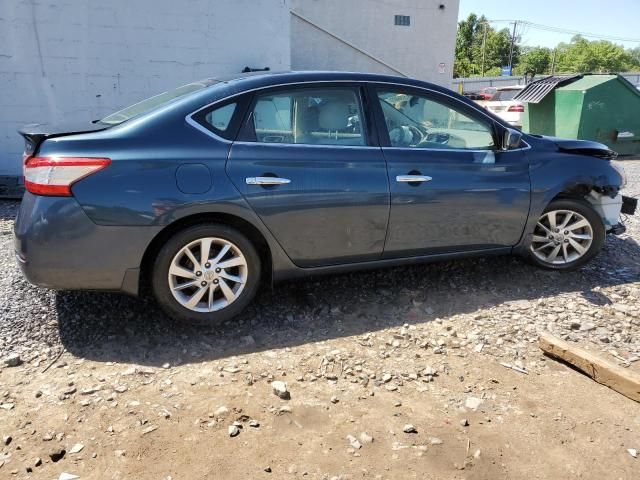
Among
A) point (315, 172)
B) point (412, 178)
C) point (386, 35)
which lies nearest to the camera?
point (315, 172)

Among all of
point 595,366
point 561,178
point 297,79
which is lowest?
point 595,366

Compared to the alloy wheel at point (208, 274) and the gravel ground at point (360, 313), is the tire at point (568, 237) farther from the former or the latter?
the alloy wheel at point (208, 274)

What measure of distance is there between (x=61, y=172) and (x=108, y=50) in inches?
221

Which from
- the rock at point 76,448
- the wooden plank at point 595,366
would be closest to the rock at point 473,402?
the wooden plank at point 595,366

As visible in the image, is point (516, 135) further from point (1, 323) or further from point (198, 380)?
point (1, 323)

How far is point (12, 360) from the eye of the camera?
125 inches

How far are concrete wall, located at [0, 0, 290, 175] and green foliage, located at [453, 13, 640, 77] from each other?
198 feet

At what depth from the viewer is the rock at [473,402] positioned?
2872 mm

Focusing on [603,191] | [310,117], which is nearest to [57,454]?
[310,117]

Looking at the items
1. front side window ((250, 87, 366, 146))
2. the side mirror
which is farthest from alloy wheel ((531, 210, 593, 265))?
front side window ((250, 87, 366, 146))

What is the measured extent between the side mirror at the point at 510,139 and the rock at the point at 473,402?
2.05 meters

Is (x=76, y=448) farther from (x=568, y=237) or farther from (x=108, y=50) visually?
(x=108, y=50)

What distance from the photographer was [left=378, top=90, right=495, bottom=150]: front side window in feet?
12.9

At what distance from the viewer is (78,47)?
7.81 metres
